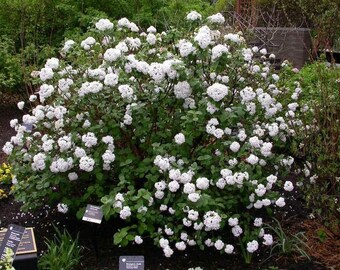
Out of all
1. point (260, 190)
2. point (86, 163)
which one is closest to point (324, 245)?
point (260, 190)

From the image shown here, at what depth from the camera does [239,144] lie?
4.39m

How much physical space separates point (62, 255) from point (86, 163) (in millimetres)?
711

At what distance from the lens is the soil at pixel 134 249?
4.44 meters

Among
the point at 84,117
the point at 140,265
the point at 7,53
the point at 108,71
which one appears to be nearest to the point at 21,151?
the point at 84,117

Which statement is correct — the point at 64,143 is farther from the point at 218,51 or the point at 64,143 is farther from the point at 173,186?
the point at 218,51

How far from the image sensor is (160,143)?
458 cm

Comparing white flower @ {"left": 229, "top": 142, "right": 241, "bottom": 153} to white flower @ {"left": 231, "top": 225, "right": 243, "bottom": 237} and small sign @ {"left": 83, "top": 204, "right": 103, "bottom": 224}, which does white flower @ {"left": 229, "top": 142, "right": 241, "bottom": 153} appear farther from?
small sign @ {"left": 83, "top": 204, "right": 103, "bottom": 224}

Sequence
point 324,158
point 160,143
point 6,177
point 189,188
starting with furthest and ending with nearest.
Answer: point 6,177, point 160,143, point 324,158, point 189,188

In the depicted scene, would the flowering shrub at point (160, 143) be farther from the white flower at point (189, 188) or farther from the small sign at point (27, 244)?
the small sign at point (27, 244)

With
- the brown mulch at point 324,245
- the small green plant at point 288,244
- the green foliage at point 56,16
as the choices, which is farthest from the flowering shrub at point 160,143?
the green foliage at point 56,16

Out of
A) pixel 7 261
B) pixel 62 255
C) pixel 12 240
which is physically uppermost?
pixel 7 261

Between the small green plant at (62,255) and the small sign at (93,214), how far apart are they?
308 mm

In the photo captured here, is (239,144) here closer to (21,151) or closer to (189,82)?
(189,82)

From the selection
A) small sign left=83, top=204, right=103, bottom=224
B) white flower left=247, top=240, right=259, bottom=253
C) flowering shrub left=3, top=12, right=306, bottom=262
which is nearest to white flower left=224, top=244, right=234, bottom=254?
flowering shrub left=3, top=12, right=306, bottom=262
